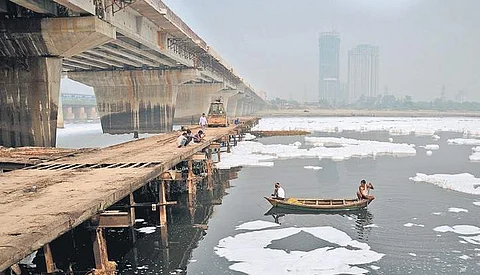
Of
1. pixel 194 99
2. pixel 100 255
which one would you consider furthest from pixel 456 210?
pixel 194 99

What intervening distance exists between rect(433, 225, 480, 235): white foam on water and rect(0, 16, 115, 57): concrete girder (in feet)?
56.7

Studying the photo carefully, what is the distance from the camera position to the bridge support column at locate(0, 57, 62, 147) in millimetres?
21641

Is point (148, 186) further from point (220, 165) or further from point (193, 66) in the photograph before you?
point (193, 66)

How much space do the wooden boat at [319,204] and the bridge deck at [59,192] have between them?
16.5 ft

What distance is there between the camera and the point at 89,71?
1905 inches

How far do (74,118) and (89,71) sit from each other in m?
83.8

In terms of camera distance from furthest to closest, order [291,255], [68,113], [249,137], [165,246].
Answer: [68,113] < [249,137] < [165,246] < [291,255]

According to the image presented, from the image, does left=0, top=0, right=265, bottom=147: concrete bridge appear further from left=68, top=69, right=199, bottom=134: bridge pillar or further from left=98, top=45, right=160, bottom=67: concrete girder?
left=68, top=69, right=199, bottom=134: bridge pillar

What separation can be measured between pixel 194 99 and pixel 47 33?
50232 millimetres

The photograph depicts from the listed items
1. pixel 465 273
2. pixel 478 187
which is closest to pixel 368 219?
pixel 465 273

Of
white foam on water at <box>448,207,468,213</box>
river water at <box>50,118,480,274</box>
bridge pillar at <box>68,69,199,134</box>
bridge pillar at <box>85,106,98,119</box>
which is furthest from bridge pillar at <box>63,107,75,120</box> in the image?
white foam on water at <box>448,207,468,213</box>

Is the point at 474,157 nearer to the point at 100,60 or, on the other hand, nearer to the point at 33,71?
the point at 100,60

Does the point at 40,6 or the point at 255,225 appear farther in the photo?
the point at 40,6

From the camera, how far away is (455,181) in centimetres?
2519
